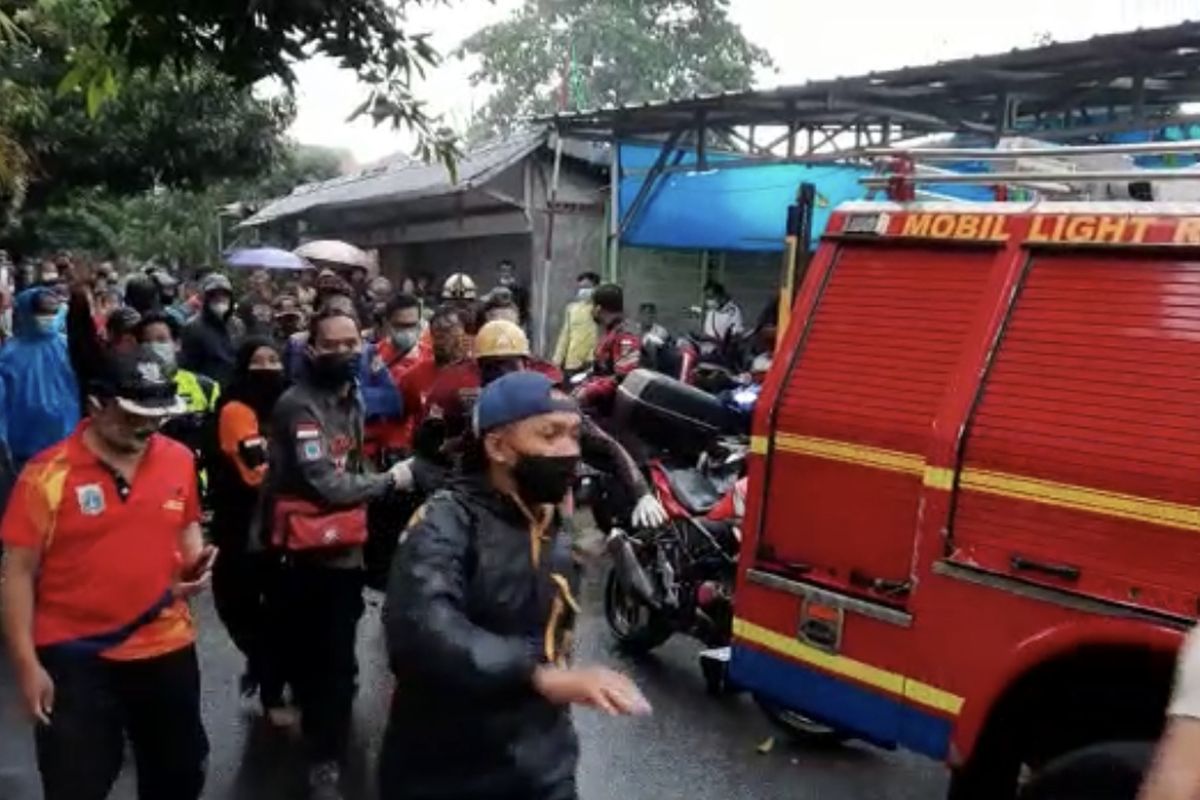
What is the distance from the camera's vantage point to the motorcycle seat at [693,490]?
21.5 feet

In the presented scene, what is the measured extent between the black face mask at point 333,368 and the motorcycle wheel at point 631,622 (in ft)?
7.13

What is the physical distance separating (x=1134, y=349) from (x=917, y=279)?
30.3 inches

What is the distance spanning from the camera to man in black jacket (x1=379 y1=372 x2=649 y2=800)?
2.63m

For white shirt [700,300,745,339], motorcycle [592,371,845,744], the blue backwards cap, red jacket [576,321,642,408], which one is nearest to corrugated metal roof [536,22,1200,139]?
white shirt [700,300,745,339]

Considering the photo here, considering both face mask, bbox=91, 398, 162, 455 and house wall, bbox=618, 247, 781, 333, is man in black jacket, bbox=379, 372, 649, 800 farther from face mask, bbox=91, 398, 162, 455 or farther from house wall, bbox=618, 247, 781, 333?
house wall, bbox=618, 247, 781, 333

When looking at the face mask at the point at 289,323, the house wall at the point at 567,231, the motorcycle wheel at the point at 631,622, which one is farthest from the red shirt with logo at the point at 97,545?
the house wall at the point at 567,231

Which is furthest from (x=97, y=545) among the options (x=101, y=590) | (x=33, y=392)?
(x=33, y=392)

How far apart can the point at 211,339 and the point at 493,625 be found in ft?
24.1

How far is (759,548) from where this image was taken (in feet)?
14.8

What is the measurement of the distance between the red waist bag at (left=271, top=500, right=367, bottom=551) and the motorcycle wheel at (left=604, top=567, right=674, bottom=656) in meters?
2.01

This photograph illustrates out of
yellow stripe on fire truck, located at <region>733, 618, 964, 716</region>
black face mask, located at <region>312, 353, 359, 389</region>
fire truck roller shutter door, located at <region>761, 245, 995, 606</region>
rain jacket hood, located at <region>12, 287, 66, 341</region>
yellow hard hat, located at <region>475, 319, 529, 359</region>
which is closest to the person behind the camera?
yellow stripe on fire truck, located at <region>733, 618, 964, 716</region>

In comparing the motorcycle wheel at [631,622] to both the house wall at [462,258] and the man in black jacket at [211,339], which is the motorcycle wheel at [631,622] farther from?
the house wall at [462,258]

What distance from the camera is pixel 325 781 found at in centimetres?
512

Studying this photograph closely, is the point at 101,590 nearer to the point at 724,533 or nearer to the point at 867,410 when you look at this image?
the point at 867,410
